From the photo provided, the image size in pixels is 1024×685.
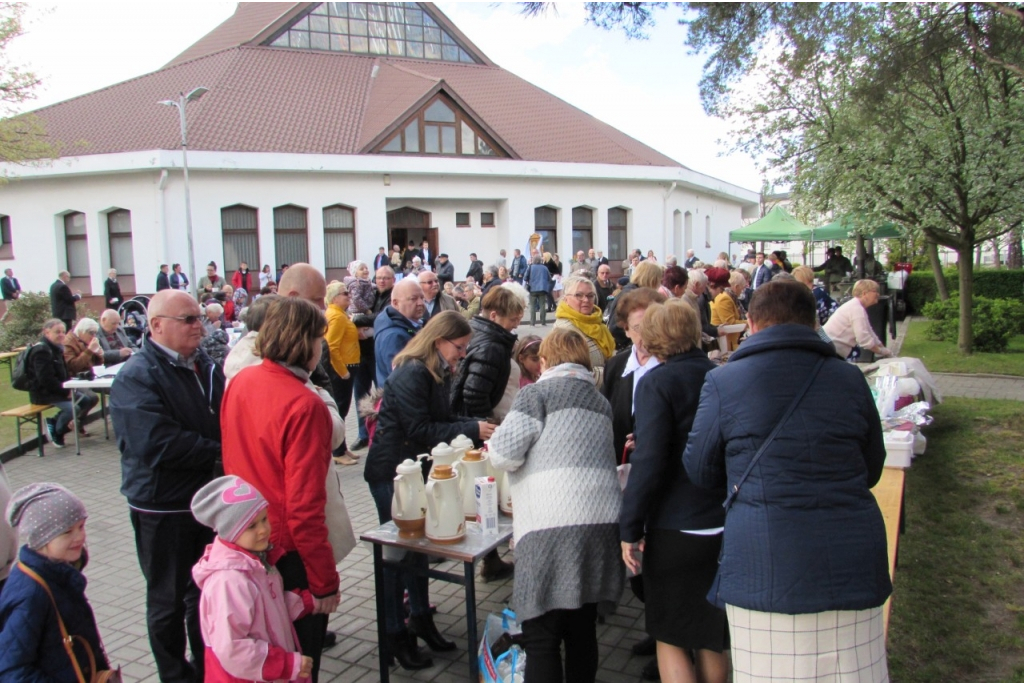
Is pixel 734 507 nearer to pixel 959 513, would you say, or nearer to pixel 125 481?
pixel 125 481

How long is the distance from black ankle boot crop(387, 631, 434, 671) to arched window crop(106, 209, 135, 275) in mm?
21767

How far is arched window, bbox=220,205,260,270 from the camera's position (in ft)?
73.8

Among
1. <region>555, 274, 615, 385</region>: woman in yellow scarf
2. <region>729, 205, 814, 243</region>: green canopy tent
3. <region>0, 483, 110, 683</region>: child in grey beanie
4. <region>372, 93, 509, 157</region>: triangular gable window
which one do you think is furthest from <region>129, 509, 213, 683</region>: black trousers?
<region>729, 205, 814, 243</region>: green canopy tent

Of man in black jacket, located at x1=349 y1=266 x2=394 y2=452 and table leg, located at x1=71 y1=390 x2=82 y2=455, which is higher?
man in black jacket, located at x1=349 y1=266 x2=394 y2=452

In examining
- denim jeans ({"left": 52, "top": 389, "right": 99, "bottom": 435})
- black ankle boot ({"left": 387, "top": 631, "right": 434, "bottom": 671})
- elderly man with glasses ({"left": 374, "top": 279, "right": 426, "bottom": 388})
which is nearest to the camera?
black ankle boot ({"left": 387, "top": 631, "right": 434, "bottom": 671})

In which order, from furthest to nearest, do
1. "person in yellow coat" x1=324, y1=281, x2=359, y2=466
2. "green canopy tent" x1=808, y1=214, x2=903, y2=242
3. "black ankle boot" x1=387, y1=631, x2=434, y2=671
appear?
"green canopy tent" x1=808, y1=214, x2=903, y2=242, "person in yellow coat" x1=324, y1=281, x2=359, y2=466, "black ankle boot" x1=387, y1=631, x2=434, y2=671

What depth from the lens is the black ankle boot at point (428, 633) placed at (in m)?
3.91

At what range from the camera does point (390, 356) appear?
18.0 ft

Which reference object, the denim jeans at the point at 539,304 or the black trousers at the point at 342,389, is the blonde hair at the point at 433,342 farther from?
the denim jeans at the point at 539,304

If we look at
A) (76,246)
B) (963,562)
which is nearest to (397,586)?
(963,562)

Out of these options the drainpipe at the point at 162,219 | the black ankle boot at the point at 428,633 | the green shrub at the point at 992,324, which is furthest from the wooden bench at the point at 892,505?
the drainpipe at the point at 162,219

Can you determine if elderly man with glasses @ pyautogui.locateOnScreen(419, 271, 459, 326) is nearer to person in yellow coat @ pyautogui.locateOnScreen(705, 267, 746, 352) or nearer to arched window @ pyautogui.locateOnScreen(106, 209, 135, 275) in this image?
person in yellow coat @ pyautogui.locateOnScreen(705, 267, 746, 352)

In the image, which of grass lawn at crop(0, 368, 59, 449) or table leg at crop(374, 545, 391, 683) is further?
grass lawn at crop(0, 368, 59, 449)

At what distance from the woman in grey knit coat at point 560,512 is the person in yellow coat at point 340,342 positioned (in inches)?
181
